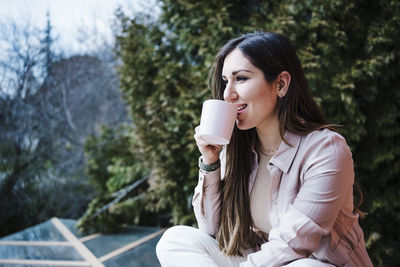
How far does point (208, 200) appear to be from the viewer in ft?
4.77

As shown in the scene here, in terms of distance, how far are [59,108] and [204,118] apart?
10.7ft

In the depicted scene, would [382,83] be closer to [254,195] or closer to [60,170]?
[254,195]

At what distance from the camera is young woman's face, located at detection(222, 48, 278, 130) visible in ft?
4.08

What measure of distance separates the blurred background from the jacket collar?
3.69 ft

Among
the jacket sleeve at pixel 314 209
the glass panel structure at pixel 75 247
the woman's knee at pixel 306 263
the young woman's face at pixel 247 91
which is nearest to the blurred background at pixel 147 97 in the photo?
the glass panel structure at pixel 75 247

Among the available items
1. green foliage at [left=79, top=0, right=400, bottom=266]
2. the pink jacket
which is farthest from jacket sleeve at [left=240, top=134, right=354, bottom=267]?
green foliage at [left=79, top=0, right=400, bottom=266]

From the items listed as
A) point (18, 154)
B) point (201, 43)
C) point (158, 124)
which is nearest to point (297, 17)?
point (201, 43)

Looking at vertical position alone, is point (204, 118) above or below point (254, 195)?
above

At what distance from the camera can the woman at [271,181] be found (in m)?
1.07

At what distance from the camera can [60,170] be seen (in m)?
3.80

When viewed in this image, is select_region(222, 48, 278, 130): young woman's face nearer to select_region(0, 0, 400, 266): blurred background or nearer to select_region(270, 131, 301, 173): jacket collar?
select_region(270, 131, 301, 173): jacket collar

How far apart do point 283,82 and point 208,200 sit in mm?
631

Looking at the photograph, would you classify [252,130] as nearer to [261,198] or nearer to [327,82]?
[261,198]

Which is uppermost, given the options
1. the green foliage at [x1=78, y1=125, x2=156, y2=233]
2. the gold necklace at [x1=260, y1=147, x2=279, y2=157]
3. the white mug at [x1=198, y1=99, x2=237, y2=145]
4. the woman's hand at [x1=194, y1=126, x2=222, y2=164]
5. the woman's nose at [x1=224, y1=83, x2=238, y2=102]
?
the woman's nose at [x1=224, y1=83, x2=238, y2=102]
